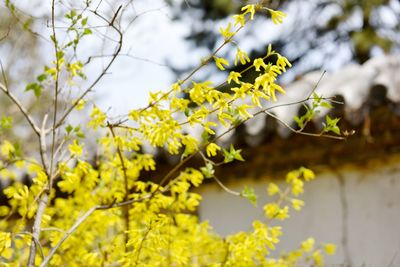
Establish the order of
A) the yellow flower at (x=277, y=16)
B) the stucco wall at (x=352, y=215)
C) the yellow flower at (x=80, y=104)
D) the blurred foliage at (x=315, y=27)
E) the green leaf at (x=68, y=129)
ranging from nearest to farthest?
the yellow flower at (x=277, y=16)
the green leaf at (x=68, y=129)
the yellow flower at (x=80, y=104)
the stucco wall at (x=352, y=215)
the blurred foliage at (x=315, y=27)

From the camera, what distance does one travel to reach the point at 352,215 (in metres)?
3.47

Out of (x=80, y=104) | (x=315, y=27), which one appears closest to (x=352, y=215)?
(x=80, y=104)

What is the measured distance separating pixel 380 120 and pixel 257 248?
1294 millimetres

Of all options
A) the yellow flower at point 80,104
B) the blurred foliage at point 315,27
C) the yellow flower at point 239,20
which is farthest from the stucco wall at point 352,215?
the blurred foliage at point 315,27

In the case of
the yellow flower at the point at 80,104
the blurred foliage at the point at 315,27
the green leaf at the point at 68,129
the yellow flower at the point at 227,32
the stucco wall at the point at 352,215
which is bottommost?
the green leaf at the point at 68,129

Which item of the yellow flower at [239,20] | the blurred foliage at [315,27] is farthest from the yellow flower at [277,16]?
the blurred foliage at [315,27]

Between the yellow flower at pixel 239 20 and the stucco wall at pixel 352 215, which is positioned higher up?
the stucco wall at pixel 352 215

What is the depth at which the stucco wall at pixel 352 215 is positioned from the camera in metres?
3.32

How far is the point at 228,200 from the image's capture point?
Result: 4.02 m

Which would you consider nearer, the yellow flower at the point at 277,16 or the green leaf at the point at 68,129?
the yellow flower at the point at 277,16

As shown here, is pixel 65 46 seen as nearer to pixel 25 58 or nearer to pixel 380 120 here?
pixel 380 120

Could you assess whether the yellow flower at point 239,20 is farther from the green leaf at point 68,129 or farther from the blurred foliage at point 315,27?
the blurred foliage at point 315,27

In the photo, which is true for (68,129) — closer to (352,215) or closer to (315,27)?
(352,215)

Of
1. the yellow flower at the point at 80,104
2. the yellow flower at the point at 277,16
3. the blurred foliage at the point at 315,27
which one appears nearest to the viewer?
the yellow flower at the point at 277,16
